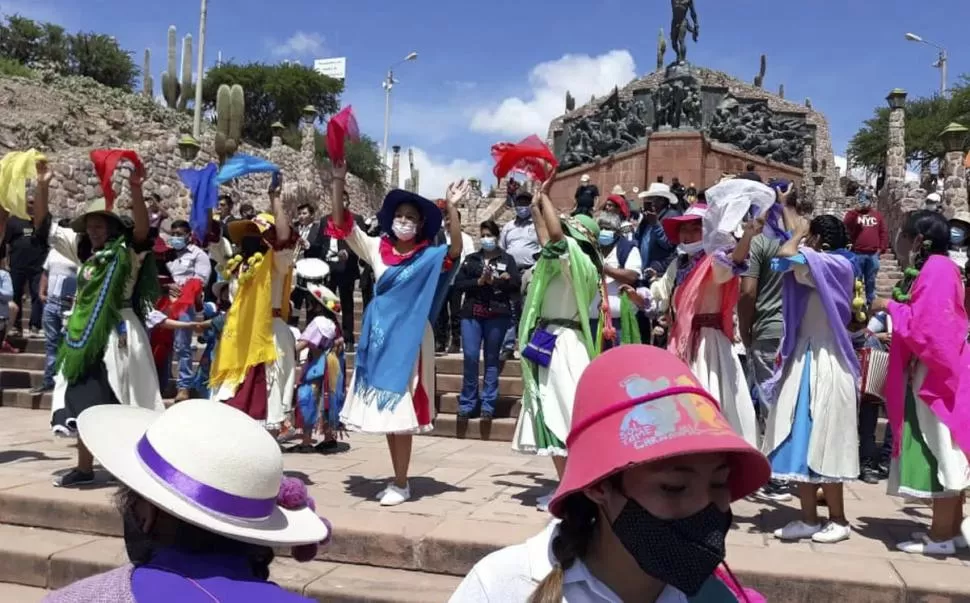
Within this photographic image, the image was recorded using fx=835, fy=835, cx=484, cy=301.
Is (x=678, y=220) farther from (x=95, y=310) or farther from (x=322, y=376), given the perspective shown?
(x=95, y=310)

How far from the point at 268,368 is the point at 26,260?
700 cm

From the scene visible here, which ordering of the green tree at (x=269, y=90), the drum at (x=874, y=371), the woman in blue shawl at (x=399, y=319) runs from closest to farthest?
the woman in blue shawl at (x=399, y=319), the drum at (x=874, y=371), the green tree at (x=269, y=90)

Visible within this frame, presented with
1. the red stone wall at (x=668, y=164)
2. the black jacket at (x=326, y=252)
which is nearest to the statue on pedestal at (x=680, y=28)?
the red stone wall at (x=668, y=164)

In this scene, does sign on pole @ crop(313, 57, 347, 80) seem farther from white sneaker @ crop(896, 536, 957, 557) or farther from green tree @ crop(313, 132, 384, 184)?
white sneaker @ crop(896, 536, 957, 557)

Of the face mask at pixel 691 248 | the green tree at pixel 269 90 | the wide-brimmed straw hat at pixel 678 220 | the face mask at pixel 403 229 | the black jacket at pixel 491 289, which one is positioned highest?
the green tree at pixel 269 90

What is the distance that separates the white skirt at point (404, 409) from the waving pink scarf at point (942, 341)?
111 inches

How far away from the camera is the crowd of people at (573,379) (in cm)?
158

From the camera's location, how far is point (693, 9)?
127 ft

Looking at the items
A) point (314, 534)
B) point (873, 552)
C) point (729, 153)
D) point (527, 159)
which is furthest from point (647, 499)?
point (729, 153)

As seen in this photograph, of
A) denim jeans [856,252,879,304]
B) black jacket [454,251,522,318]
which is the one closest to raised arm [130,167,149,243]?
black jacket [454,251,522,318]

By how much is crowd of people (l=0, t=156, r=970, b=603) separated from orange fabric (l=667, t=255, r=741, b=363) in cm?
2

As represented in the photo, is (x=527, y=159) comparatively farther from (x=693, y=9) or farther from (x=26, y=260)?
(x=693, y=9)

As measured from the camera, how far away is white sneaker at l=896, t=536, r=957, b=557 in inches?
173

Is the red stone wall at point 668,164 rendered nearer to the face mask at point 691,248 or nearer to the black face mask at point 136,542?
the face mask at point 691,248
